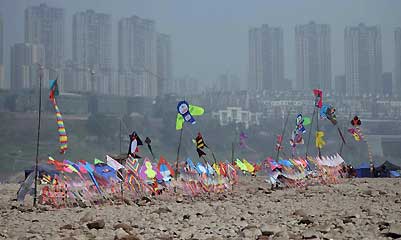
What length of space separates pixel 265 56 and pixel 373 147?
79.2 feet

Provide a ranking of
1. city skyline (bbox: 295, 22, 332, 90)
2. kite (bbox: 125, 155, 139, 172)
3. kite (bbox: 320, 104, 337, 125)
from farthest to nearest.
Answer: city skyline (bbox: 295, 22, 332, 90)
kite (bbox: 320, 104, 337, 125)
kite (bbox: 125, 155, 139, 172)

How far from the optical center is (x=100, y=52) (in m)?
76.5

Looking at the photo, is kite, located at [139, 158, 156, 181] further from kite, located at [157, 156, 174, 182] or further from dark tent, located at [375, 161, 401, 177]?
dark tent, located at [375, 161, 401, 177]

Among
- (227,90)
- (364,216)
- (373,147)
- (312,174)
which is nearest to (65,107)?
(227,90)

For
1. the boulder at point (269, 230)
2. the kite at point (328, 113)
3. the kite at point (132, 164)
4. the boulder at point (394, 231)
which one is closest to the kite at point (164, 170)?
the kite at point (132, 164)

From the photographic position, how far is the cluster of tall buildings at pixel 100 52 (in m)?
70.0

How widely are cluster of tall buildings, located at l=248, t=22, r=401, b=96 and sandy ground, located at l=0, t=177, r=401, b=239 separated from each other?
56899 mm

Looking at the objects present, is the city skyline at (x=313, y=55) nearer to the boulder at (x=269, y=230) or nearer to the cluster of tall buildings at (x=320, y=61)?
the cluster of tall buildings at (x=320, y=61)

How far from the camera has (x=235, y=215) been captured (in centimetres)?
1029

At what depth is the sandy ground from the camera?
764 centimetres

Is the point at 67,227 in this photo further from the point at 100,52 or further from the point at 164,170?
the point at 100,52

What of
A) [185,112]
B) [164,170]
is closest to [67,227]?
[164,170]

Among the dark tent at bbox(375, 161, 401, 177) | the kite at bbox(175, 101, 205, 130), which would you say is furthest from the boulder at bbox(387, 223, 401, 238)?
the dark tent at bbox(375, 161, 401, 177)

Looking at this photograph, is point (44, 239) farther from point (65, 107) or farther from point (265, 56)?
point (265, 56)
